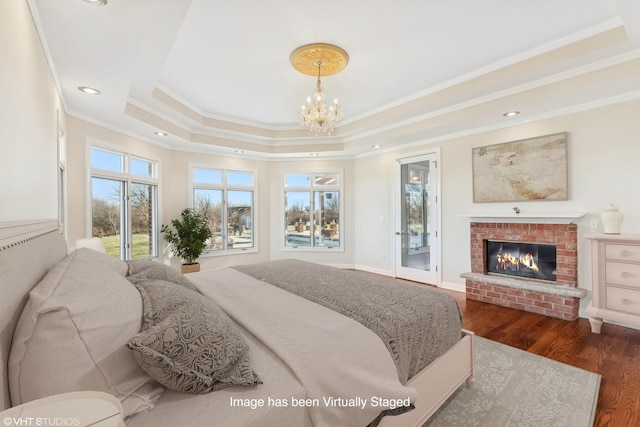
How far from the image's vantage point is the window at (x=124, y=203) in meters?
3.93

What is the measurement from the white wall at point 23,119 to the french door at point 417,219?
15.9ft

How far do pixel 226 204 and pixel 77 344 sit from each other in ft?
17.2

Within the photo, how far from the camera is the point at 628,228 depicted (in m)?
3.08

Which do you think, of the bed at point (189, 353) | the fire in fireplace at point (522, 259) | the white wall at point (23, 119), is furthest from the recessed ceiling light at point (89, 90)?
the fire in fireplace at point (522, 259)

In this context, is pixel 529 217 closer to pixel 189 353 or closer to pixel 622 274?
pixel 622 274

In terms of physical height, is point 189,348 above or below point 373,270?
above

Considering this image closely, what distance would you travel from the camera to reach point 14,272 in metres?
0.85

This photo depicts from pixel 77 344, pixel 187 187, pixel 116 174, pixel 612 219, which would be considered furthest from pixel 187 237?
pixel 612 219

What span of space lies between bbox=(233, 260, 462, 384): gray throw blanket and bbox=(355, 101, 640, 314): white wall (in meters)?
2.71

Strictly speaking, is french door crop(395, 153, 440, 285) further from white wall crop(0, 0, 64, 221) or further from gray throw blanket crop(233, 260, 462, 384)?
white wall crop(0, 0, 64, 221)

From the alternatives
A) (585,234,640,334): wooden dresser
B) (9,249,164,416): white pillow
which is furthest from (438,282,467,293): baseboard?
(9,249,164,416): white pillow

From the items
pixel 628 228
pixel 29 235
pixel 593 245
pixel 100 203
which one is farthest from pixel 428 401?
pixel 100 203

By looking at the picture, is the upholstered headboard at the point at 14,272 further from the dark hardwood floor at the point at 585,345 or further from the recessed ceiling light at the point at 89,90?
the dark hardwood floor at the point at 585,345

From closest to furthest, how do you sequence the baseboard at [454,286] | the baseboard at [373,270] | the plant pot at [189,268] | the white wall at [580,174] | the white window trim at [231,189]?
the white wall at [580,174] < the baseboard at [454,286] < the plant pot at [189,268] < the white window trim at [231,189] < the baseboard at [373,270]
